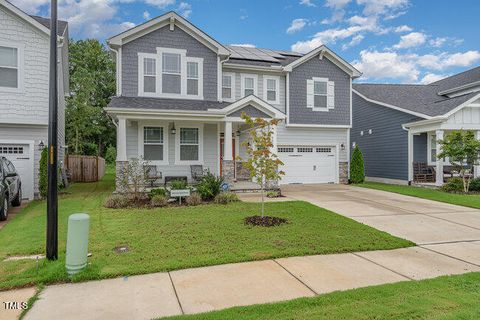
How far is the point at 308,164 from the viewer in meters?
17.0

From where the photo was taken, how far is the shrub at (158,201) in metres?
9.88

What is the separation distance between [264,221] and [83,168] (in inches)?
616

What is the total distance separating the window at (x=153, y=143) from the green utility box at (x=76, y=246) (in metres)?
9.07

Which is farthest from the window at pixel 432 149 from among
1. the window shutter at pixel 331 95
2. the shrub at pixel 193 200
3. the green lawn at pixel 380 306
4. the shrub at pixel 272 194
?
the green lawn at pixel 380 306

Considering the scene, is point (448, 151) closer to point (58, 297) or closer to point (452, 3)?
point (452, 3)

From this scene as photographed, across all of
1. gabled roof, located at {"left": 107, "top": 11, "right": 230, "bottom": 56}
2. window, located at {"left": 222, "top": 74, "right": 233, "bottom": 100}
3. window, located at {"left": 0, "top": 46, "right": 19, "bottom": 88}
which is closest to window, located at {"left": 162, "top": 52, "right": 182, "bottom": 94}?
gabled roof, located at {"left": 107, "top": 11, "right": 230, "bottom": 56}

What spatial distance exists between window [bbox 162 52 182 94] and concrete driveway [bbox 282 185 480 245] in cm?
673

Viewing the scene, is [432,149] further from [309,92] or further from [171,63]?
[171,63]

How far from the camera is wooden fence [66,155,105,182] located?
1895cm

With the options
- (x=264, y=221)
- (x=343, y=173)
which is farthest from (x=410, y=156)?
(x=264, y=221)

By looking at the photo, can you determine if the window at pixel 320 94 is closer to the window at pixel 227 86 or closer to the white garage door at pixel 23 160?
the window at pixel 227 86

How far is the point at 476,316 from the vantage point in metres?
3.17

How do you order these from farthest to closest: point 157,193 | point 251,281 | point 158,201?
point 157,193 < point 158,201 < point 251,281

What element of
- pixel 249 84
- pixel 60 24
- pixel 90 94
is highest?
pixel 90 94
